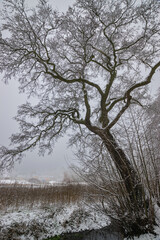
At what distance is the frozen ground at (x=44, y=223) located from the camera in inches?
185

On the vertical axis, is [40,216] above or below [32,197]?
below

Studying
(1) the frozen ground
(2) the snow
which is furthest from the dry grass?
(2) the snow

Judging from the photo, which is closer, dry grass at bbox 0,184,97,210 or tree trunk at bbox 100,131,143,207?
tree trunk at bbox 100,131,143,207

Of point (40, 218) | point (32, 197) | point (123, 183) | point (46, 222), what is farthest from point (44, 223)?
point (123, 183)

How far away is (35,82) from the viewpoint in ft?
18.7

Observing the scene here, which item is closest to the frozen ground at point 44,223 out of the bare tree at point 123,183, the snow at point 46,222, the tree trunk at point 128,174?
the snow at point 46,222

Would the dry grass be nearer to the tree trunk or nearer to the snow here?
the snow

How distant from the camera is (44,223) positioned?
5531 mm

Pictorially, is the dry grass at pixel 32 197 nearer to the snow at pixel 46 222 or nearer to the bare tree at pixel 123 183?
the snow at pixel 46 222

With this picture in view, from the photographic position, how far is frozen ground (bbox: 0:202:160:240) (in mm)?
4689

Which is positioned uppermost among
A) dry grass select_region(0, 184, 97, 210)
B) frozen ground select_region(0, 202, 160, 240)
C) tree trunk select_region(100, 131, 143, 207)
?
tree trunk select_region(100, 131, 143, 207)

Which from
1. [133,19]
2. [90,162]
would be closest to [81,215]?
[90,162]

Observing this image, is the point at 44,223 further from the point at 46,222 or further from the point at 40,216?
the point at 40,216

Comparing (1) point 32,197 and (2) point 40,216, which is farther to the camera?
(1) point 32,197
